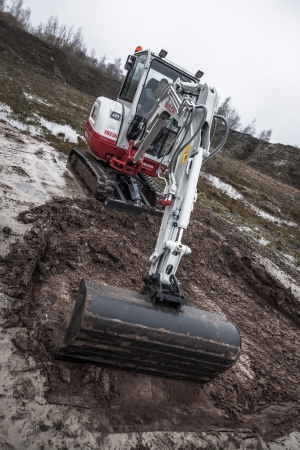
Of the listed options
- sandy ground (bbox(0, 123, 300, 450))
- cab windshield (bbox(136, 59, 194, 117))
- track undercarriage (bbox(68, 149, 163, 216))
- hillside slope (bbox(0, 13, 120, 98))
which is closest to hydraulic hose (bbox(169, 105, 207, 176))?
sandy ground (bbox(0, 123, 300, 450))

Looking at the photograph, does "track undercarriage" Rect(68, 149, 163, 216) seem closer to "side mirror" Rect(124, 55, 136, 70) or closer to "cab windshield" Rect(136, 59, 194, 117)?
"cab windshield" Rect(136, 59, 194, 117)

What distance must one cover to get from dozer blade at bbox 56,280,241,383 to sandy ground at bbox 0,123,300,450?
274 mm

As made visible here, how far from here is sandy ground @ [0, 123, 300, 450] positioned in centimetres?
259

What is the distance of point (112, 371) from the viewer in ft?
10.2

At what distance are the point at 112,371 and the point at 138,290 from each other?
1646mm

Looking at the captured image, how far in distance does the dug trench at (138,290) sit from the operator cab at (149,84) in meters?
1.97

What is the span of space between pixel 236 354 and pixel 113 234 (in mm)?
3139

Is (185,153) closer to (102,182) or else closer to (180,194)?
(180,194)

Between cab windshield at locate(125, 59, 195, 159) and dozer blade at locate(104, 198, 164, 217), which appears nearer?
dozer blade at locate(104, 198, 164, 217)

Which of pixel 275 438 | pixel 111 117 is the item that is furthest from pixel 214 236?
pixel 275 438

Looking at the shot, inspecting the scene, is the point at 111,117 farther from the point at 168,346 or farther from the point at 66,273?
the point at 168,346

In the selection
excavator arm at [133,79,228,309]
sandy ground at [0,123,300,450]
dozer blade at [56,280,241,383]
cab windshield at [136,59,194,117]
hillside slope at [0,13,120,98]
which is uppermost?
hillside slope at [0,13,120,98]

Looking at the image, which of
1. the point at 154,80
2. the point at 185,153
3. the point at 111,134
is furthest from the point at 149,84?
the point at 185,153

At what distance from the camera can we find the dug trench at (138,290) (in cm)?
292
